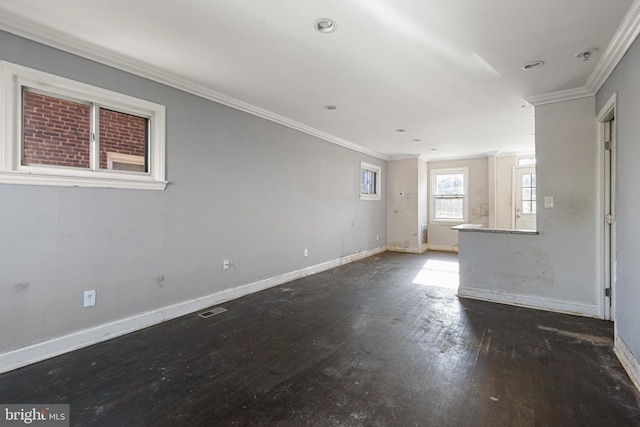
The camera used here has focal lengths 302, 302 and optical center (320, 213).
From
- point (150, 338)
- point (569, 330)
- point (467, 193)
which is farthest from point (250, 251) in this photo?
point (467, 193)

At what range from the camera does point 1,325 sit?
7.17ft

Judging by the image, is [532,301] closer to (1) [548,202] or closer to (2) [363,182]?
(1) [548,202]

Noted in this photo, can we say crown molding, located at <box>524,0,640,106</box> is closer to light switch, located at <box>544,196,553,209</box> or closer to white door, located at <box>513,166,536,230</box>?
light switch, located at <box>544,196,553,209</box>

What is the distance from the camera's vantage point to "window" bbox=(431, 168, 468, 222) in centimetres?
777

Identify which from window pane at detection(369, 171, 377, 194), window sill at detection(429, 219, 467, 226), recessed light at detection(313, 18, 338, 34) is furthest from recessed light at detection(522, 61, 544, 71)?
window sill at detection(429, 219, 467, 226)

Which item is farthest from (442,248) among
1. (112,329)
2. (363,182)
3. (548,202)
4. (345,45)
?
(112,329)

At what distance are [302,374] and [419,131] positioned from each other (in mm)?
4388

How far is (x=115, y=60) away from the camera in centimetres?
265

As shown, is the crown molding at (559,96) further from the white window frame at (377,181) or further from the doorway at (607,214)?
the white window frame at (377,181)

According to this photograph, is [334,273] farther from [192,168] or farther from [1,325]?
[1,325]

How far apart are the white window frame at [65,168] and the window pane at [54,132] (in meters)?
0.05

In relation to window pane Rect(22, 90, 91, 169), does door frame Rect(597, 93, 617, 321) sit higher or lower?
lower

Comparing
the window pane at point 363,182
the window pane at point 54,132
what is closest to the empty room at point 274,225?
the window pane at point 54,132

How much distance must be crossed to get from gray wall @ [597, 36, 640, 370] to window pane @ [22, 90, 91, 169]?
14.1 feet
